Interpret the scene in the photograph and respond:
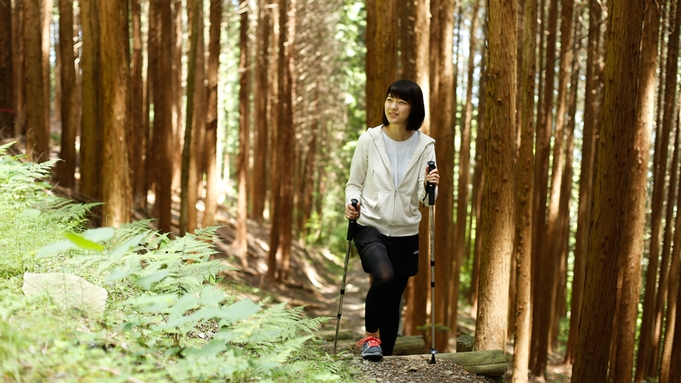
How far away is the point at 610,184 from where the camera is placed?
6.59m

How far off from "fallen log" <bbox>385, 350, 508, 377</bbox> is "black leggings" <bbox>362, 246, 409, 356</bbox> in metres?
0.30

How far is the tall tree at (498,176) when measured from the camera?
611 cm

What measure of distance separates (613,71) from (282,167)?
39.9ft

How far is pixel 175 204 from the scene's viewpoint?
1939cm

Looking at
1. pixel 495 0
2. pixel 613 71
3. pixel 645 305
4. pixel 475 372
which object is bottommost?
pixel 645 305

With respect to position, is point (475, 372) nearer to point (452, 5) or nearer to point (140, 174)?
point (452, 5)

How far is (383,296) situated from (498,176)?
198 centimetres

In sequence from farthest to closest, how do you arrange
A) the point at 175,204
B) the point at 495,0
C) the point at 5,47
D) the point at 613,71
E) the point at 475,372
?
the point at 175,204 < the point at 5,47 < the point at 613,71 < the point at 495,0 < the point at 475,372

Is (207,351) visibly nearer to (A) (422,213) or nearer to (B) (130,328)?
(B) (130,328)

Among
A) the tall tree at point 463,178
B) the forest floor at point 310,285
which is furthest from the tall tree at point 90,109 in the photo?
the tall tree at point 463,178

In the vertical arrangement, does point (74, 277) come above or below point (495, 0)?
below

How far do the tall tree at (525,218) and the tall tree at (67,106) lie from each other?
7.71 meters

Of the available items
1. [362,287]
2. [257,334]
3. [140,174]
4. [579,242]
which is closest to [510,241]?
[257,334]

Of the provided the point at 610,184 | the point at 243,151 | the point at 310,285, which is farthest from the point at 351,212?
the point at 310,285
